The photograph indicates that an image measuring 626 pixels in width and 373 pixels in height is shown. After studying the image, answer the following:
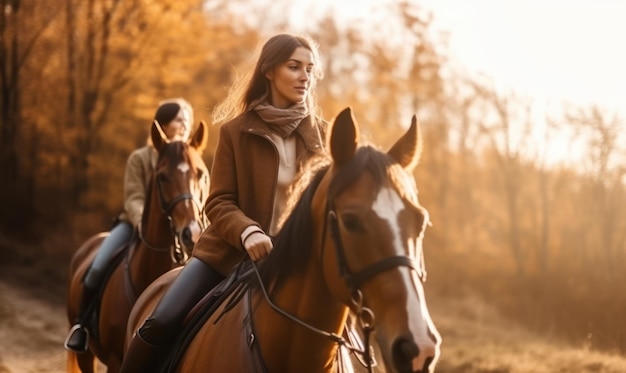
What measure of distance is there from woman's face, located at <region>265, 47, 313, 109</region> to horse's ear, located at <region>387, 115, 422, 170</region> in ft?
3.22

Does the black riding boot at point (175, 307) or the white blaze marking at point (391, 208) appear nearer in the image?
the white blaze marking at point (391, 208)

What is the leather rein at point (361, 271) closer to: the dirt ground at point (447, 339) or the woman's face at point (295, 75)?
the woman's face at point (295, 75)

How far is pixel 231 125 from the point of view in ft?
13.2

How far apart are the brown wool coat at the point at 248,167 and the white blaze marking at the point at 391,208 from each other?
106cm

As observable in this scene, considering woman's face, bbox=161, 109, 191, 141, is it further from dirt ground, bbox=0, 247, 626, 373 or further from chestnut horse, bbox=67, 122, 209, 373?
dirt ground, bbox=0, 247, 626, 373

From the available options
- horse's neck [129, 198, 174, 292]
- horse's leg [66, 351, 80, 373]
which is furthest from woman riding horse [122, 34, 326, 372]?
horse's leg [66, 351, 80, 373]

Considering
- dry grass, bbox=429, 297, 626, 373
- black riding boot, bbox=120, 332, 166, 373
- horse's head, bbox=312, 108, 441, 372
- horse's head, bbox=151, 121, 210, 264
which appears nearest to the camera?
horse's head, bbox=312, 108, 441, 372

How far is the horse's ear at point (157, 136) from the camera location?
673 cm

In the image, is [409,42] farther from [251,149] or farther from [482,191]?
[251,149]

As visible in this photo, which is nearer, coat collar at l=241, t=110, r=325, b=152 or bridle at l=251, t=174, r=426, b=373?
bridle at l=251, t=174, r=426, b=373

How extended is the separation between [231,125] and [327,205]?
1161mm

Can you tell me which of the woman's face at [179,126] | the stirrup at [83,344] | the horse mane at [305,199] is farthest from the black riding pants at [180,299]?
the stirrup at [83,344]

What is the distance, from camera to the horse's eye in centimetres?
285

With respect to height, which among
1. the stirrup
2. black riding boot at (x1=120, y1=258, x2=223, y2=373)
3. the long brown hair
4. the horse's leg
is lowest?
the horse's leg
